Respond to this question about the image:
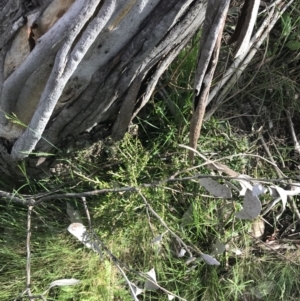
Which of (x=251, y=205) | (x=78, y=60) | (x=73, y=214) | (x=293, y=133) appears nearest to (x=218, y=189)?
(x=251, y=205)

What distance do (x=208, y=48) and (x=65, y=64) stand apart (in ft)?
1.06

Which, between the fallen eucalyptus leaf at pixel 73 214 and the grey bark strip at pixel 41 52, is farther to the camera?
the fallen eucalyptus leaf at pixel 73 214

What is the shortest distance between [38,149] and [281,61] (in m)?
0.98

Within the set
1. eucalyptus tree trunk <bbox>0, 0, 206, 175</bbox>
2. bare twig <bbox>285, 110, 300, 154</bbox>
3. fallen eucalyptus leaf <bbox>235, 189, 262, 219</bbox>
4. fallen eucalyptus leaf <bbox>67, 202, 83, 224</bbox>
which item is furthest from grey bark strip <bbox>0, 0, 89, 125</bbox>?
bare twig <bbox>285, 110, 300, 154</bbox>

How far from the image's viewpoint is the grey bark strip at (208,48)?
3.30ft

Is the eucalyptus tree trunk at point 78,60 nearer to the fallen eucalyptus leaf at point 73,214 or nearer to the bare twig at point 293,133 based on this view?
the fallen eucalyptus leaf at point 73,214

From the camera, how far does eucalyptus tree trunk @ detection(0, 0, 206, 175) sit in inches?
41.6

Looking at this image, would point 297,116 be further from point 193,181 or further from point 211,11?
point 211,11

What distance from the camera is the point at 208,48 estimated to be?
41.9 inches

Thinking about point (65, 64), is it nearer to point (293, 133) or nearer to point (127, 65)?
point (127, 65)

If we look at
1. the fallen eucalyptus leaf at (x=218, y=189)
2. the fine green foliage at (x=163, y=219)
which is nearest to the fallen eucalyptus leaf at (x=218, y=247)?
the fine green foliage at (x=163, y=219)

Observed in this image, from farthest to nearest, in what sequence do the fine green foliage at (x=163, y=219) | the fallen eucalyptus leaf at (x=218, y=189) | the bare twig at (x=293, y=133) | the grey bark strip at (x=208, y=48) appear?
1. the bare twig at (x=293, y=133)
2. the fine green foliage at (x=163, y=219)
3. the fallen eucalyptus leaf at (x=218, y=189)
4. the grey bark strip at (x=208, y=48)

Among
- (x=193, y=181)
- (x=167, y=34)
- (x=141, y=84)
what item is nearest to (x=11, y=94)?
(x=141, y=84)

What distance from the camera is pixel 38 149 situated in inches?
54.6
